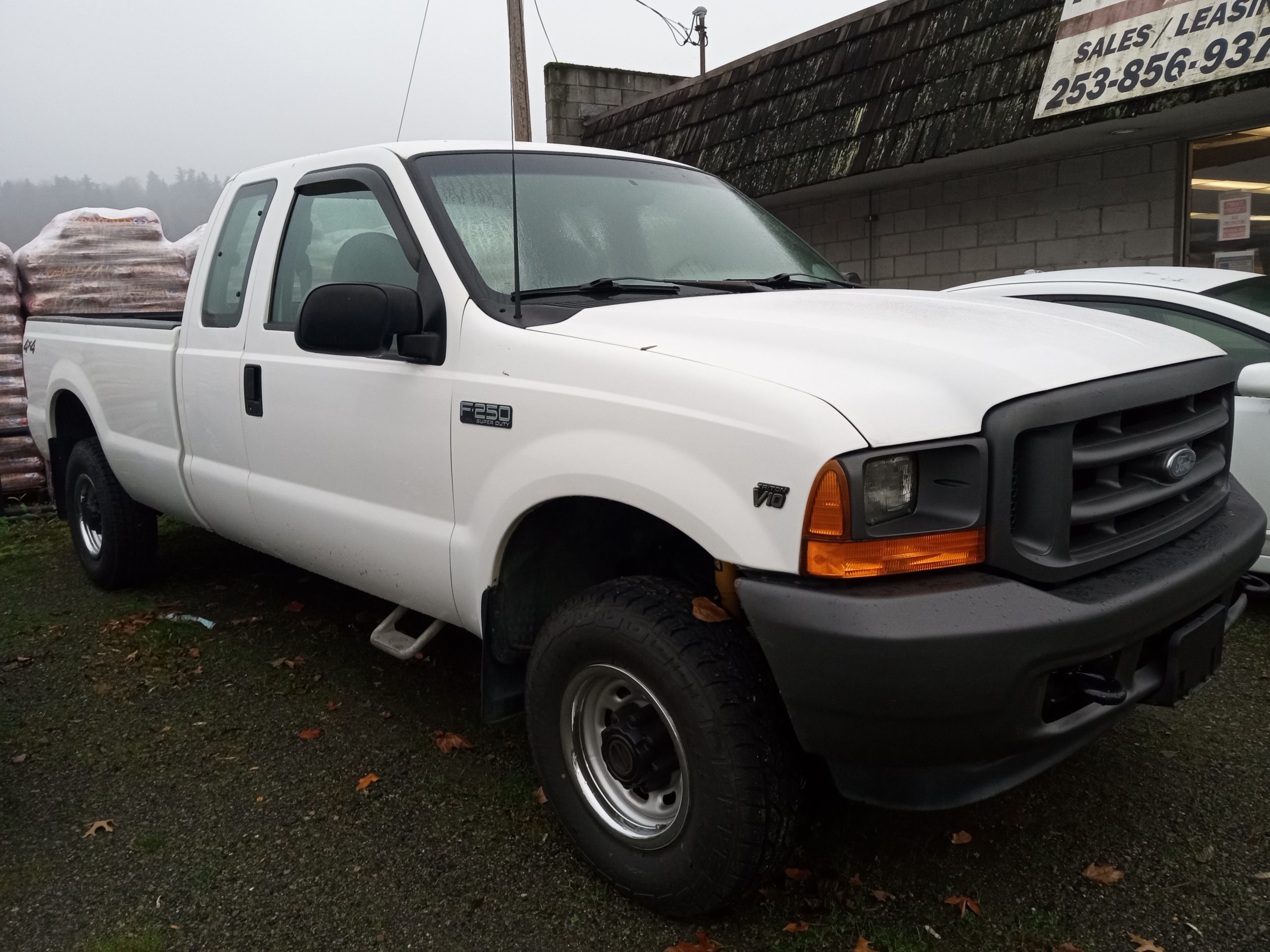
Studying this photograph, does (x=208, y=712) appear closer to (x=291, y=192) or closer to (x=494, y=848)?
(x=494, y=848)

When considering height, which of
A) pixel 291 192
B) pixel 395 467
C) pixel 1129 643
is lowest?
pixel 1129 643

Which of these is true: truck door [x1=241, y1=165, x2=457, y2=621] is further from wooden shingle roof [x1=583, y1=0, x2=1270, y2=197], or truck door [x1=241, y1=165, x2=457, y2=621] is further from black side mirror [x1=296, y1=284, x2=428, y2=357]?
wooden shingle roof [x1=583, y1=0, x2=1270, y2=197]

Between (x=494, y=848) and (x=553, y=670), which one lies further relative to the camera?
(x=494, y=848)

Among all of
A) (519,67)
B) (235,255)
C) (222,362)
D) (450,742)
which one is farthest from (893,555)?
(519,67)

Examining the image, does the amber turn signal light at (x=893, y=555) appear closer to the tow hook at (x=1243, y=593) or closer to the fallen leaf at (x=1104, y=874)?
the tow hook at (x=1243, y=593)

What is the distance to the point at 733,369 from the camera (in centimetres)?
240

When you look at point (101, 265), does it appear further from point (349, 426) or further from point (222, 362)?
point (349, 426)

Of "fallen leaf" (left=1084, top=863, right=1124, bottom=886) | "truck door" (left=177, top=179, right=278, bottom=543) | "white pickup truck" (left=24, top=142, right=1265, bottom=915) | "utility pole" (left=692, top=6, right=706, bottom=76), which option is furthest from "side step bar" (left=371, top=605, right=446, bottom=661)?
"utility pole" (left=692, top=6, right=706, bottom=76)

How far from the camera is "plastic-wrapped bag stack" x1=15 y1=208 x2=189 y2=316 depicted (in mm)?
8273

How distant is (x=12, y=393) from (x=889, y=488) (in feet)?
26.6

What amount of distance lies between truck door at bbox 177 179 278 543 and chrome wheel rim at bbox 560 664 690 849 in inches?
78.4

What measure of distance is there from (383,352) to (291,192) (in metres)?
1.09

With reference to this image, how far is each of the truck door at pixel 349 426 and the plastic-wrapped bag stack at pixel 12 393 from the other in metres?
5.28

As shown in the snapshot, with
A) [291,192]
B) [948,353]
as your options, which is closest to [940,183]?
[291,192]
